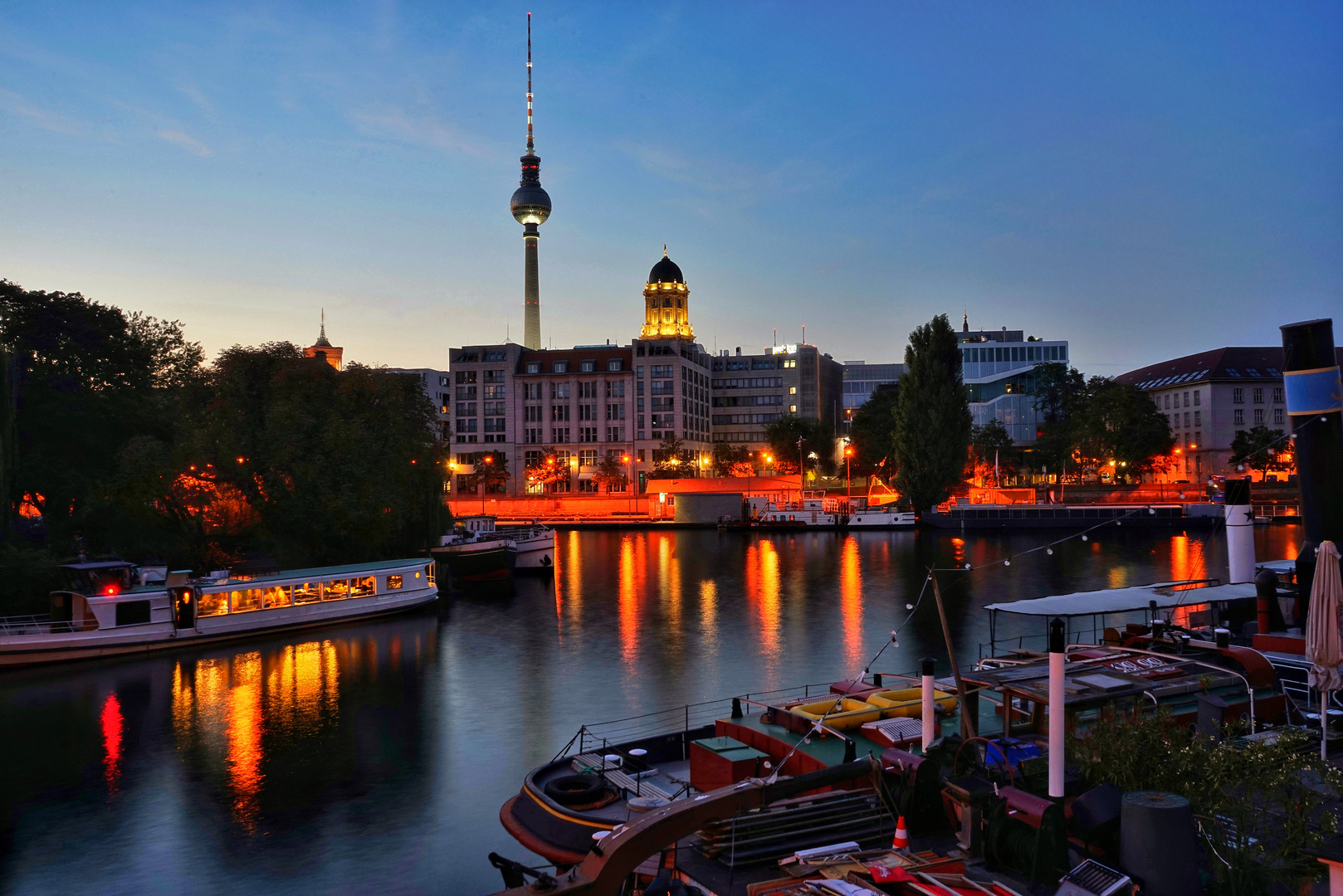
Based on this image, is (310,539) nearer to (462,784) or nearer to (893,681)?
(462,784)

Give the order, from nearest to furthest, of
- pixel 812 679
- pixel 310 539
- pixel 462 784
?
pixel 462 784
pixel 812 679
pixel 310 539

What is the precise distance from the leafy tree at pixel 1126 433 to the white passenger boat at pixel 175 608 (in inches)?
3748

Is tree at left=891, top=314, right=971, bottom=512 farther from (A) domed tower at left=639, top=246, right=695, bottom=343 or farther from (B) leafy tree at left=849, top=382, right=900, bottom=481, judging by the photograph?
(A) domed tower at left=639, top=246, right=695, bottom=343

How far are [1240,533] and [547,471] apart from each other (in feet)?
406

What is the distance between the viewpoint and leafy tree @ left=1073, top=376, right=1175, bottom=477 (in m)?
111

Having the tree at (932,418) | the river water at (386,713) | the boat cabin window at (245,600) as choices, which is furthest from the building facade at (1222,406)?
the boat cabin window at (245,600)

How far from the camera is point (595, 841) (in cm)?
1148

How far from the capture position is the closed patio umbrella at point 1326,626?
1338cm

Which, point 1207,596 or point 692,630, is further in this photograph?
point 692,630

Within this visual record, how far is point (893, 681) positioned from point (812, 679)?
4516 mm

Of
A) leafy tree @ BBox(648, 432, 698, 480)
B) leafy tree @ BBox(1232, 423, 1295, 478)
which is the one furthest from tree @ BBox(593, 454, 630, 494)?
leafy tree @ BBox(1232, 423, 1295, 478)

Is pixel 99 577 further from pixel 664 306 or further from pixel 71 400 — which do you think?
pixel 664 306

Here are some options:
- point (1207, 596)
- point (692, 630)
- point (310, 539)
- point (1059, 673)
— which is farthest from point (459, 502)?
point (1059, 673)

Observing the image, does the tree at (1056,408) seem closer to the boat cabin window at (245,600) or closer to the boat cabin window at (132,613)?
the boat cabin window at (245,600)
